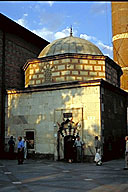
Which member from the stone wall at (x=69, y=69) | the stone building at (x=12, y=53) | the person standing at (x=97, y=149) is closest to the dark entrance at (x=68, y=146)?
the person standing at (x=97, y=149)

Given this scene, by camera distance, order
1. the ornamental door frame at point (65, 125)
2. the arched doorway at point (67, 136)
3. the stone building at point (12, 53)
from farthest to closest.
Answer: the stone building at point (12, 53) → the arched doorway at point (67, 136) → the ornamental door frame at point (65, 125)

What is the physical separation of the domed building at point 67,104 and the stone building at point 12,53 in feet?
Answer: 2.34

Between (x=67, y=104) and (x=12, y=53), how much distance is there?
21.8 feet

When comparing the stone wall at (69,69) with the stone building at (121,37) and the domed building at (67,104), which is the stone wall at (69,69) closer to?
the domed building at (67,104)

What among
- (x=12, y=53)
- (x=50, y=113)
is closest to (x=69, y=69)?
(x=50, y=113)

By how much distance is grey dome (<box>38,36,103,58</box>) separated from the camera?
722 inches

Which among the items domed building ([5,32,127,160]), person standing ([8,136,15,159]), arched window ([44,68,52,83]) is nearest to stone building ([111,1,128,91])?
domed building ([5,32,127,160])

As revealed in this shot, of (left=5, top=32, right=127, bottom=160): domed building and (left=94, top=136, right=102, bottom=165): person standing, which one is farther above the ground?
(left=5, top=32, right=127, bottom=160): domed building

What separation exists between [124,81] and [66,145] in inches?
461

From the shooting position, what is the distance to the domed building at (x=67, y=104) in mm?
14336

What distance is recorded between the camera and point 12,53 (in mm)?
18984

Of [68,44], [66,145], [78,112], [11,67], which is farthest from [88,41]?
[66,145]

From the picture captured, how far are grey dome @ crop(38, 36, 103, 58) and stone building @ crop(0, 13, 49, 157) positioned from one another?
212 centimetres

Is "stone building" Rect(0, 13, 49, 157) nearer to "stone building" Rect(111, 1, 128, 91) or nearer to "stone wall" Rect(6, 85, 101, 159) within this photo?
"stone wall" Rect(6, 85, 101, 159)
